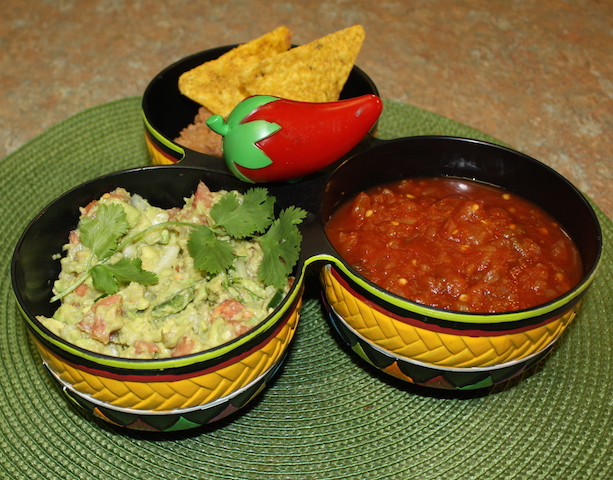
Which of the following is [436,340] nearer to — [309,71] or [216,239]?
[216,239]

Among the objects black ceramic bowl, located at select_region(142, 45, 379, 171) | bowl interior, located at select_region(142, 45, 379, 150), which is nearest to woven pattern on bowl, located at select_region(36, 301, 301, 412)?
black ceramic bowl, located at select_region(142, 45, 379, 171)

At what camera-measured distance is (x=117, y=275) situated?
199 centimetres

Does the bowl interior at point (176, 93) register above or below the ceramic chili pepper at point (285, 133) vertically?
below

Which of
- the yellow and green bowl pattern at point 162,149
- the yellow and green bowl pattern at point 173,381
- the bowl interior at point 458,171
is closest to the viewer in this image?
the yellow and green bowl pattern at point 173,381

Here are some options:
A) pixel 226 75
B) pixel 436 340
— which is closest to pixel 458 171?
pixel 436 340

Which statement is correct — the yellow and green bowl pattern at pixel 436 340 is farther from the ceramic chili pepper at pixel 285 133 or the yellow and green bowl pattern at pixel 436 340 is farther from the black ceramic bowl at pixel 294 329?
the ceramic chili pepper at pixel 285 133

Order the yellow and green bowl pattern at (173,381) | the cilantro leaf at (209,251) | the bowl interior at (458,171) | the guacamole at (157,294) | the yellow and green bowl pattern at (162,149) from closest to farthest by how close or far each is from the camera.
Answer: the yellow and green bowl pattern at (173,381)
the guacamole at (157,294)
the cilantro leaf at (209,251)
the bowl interior at (458,171)
the yellow and green bowl pattern at (162,149)

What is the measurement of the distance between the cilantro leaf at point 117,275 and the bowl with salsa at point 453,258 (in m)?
0.59

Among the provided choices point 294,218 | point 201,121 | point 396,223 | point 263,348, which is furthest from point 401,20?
point 263,348

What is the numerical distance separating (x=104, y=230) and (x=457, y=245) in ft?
3.85

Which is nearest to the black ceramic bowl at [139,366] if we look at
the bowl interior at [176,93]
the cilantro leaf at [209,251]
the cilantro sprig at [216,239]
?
the cilantro sprig at [216,239]

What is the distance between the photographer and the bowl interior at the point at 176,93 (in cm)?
288

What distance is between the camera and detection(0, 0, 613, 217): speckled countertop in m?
3.56

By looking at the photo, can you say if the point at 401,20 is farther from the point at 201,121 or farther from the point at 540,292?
the point at 540,292
